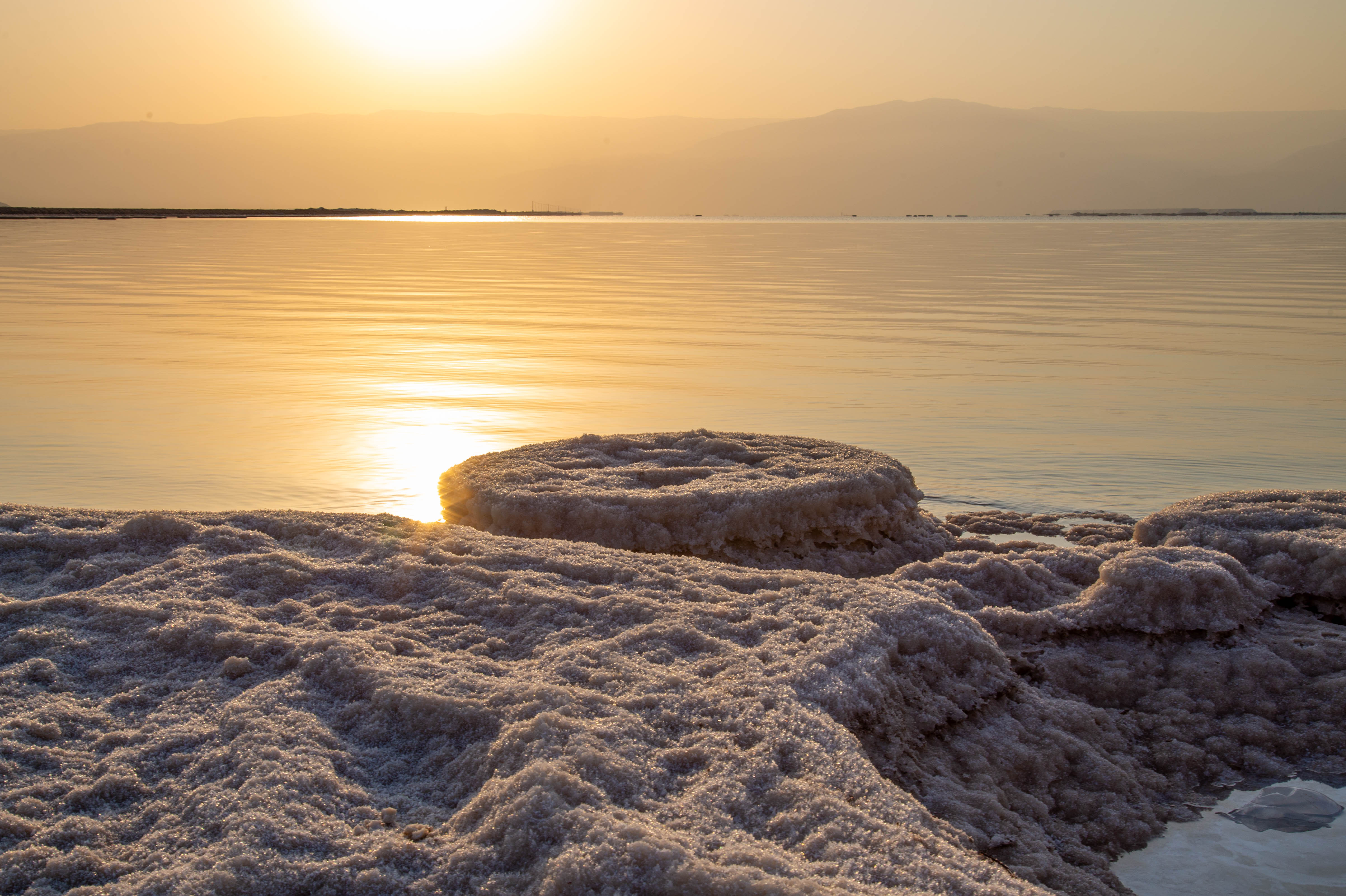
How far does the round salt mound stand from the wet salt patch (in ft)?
7.71

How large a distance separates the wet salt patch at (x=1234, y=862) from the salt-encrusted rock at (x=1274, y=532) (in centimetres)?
178

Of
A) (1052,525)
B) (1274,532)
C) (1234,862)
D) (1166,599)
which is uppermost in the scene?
(1274,532)

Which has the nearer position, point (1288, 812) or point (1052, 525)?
point (1288, 812)

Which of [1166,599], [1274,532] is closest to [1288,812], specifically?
[1166,599]

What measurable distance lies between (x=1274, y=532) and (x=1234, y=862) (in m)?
2.59

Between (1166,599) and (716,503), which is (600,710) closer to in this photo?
(716,503)

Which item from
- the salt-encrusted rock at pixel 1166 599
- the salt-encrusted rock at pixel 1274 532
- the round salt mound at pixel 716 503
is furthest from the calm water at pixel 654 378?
the salt-encrusted rock at pixel 1166 599

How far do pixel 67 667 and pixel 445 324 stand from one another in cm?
1367

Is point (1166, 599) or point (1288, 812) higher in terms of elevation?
point (1166, 599)

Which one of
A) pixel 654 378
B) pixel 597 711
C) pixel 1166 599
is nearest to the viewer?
pixel 597 711

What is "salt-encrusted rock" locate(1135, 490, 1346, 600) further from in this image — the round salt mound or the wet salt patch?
the wet salt patch

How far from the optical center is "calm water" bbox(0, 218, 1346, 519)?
298 inches

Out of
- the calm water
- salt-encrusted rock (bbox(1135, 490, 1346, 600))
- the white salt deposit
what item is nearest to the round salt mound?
the white salt deposit

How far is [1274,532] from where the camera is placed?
5211mm
